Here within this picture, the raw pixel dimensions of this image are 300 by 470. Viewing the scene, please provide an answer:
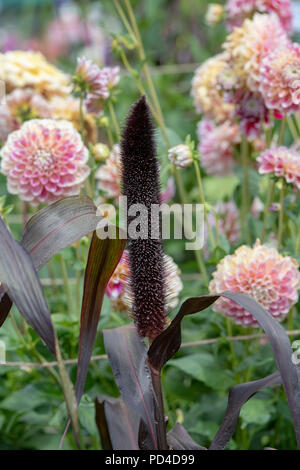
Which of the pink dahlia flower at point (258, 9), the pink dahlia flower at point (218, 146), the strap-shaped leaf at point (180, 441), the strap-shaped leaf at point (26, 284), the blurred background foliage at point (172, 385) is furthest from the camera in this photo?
the pink dahlia flower at point (218, 146)

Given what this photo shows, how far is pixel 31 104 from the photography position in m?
1.03

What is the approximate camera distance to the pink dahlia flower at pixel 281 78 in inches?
31.7

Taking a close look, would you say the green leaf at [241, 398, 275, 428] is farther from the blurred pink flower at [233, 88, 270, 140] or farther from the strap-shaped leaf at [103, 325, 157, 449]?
the blurred pink flower at [233, 88, 270, 140]

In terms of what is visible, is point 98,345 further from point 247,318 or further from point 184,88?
point 184,88

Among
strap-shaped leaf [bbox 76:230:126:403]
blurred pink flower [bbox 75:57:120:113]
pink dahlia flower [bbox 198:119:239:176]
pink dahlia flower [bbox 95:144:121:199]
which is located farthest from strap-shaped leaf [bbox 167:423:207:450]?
pink dahlia flower [bbox 198:119:239:176]

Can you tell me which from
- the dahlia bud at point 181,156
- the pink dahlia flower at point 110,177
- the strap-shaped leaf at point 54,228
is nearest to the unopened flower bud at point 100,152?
the pink dahlia flower at point 110,177

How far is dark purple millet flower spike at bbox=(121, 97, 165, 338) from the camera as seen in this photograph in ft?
1.68

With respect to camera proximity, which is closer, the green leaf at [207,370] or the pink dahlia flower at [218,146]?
the green leaf at [207,370]

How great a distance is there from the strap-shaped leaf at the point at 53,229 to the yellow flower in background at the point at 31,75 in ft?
1.75

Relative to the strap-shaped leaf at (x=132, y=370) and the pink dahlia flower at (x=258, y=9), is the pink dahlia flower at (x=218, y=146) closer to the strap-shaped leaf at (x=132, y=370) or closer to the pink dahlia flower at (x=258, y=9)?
the pink dahlia flower at (x=258, y=9)

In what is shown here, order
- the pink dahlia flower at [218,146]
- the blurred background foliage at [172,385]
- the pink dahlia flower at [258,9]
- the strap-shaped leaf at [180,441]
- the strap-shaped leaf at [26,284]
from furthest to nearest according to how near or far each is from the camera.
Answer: the pink dahlia flower at [218,146], the pink dahlia flower at [258,9], the blurred background foliage at [172,385], the strap-shaped leaf at [180,441], the strap-shaped leaf at [26,284]

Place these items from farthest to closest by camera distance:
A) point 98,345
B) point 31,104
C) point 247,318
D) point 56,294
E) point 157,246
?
point 56,294, point 31,104, point 98,345, point 247,318, point 157,246
